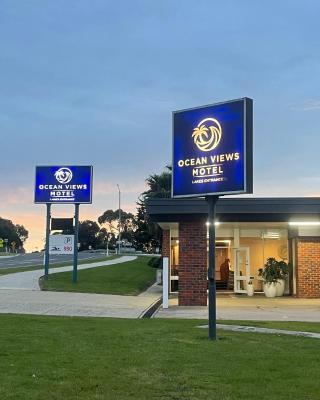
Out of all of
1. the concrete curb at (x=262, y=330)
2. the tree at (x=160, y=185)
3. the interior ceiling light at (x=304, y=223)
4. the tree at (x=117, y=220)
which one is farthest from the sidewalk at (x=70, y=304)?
the tree at (x=117, y=220)

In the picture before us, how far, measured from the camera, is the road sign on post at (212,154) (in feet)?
36.3

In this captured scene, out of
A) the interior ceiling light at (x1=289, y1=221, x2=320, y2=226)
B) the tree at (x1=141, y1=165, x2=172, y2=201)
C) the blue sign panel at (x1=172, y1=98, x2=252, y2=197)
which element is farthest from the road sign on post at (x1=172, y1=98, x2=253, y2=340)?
the tree at (x1=141, y1=165, x2=172, y2=201)

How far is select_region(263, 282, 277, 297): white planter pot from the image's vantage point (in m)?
24.6

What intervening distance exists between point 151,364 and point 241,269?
18.9 meters

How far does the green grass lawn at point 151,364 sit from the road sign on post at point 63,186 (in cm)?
1743

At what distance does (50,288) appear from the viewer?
25781 millimetres

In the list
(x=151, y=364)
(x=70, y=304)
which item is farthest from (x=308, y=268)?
(x=151, y=364)

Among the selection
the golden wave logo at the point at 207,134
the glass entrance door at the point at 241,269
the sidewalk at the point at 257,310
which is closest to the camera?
the golden wave logo at the point at 207,134

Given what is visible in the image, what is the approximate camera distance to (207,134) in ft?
38.0

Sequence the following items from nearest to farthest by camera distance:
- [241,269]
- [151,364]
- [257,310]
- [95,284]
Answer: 1. [151,364]
2. [257,310]
3. [241,269]
4. [95,284]

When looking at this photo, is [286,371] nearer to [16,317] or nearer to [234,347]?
[234,347]

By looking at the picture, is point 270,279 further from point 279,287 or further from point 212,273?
point 212,273

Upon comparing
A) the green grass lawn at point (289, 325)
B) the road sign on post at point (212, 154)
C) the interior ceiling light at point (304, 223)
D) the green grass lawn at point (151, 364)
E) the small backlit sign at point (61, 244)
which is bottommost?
the green grass lawn at point (289, 325)

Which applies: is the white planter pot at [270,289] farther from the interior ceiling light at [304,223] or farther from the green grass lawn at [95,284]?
the green grass lawn at [95,284]
